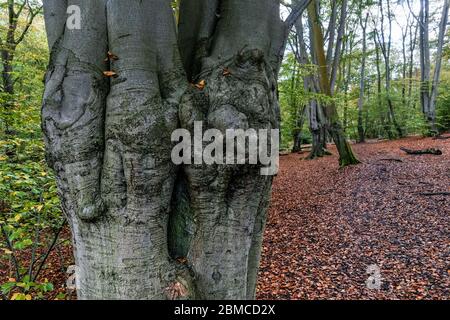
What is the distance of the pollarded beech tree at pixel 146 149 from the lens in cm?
159

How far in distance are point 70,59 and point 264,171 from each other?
4.32 feet

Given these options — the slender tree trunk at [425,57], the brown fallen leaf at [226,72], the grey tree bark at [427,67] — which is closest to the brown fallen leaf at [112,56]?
the brown fallen leaf at [226,72]

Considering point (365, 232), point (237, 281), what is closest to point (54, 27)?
point (237, 281)

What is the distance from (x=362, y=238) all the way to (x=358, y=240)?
0.10 metres

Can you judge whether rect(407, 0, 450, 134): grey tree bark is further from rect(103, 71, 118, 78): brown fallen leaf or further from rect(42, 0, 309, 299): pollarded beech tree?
rect(103, 71, 118, 78): brown fallen leaf

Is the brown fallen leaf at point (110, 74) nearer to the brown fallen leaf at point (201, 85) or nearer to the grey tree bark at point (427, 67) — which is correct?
the brown fallen leaf at point (201, 85)

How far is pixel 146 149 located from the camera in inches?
61.4

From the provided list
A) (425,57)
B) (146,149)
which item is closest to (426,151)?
(425,57)

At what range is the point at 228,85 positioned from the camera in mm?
1700

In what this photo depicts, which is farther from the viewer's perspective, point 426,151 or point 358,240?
point 426,151

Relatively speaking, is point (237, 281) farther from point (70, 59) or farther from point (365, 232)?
point (365, 232)

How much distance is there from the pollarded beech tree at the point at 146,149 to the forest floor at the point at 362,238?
2224mm

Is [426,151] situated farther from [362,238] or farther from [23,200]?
[23,200]

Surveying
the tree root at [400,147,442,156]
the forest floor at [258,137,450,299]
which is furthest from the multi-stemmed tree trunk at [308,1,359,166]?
the tree root at [400,147,442,156]
